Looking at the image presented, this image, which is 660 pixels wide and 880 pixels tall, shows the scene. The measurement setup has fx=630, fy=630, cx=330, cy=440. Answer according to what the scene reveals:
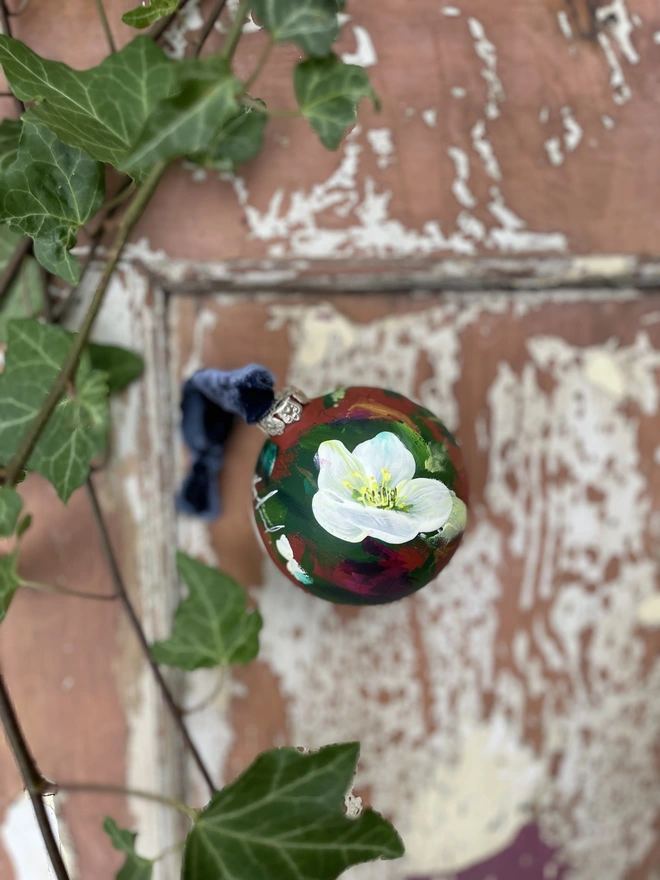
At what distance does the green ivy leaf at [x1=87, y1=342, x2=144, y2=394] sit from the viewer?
18.7 inches

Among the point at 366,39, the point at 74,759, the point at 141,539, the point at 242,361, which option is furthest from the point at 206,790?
the point at 366,39

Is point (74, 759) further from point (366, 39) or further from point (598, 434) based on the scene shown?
point (366, 39)

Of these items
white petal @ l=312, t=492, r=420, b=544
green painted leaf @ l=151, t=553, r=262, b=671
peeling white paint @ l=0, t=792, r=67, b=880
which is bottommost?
peeling white paint @ l=0, t=792, r=67, b=880

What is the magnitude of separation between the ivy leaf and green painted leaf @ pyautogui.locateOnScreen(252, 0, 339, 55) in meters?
0.19

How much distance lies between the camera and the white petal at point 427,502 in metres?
0.35

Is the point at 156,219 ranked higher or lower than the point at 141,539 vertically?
higher

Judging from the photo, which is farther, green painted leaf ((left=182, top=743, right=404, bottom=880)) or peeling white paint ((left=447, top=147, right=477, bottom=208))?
peeling white paint ((left=447, top=147, right=477, bottom=208))

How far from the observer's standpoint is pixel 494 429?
0.53 meters

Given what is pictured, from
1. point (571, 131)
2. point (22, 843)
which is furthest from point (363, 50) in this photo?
point (22, 843)

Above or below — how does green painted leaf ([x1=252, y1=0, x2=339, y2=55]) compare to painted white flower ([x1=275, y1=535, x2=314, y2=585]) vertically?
above

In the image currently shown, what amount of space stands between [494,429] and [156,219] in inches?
12.6

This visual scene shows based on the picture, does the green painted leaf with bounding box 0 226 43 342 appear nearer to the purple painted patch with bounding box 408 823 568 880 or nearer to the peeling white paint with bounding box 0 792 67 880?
the peeling white paint with bounding box 0 792 67 880

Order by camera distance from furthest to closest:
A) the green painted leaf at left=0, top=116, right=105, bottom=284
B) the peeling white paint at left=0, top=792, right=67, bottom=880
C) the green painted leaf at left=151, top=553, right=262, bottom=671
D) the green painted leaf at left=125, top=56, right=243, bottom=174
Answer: the peeling white paint at left=0, top=792, right=67, bottom=880, the green painted leaf at left=151, top=553, right=262, bottom=671, the green painted leaf at left=0, top=116, right=105, bottom=284, the green painted leaf at left=125, top=56, right=243, bottom=174

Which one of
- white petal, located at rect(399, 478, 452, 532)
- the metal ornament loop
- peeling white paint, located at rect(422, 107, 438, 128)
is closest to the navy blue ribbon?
the metal ornament loop
